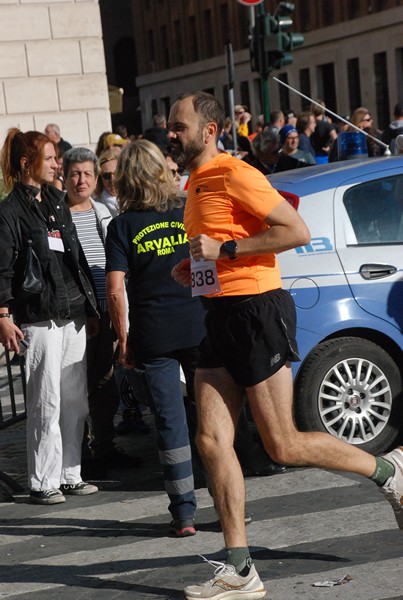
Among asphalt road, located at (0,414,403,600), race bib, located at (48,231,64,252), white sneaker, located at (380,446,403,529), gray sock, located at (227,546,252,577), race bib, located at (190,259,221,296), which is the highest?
race bib, located at (48,231,64,252)

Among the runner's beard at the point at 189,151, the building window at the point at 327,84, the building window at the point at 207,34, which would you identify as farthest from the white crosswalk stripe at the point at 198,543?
the building window at the point at 207,34

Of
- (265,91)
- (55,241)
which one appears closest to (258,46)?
(265,91)

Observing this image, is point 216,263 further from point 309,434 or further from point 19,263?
point 19,263

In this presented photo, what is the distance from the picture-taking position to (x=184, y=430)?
21.7 feet

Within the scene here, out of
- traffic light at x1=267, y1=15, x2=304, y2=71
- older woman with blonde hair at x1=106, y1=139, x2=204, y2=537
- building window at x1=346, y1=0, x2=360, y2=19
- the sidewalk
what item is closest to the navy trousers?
older woman with blonde hair at x1=106, y1=139, x2=204, y2=537

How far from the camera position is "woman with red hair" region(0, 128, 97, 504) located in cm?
734

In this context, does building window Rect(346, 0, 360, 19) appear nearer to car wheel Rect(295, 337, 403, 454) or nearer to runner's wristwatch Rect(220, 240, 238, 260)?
car wheel Rect(295, 337, 403, 454)

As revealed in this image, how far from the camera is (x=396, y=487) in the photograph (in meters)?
5.66

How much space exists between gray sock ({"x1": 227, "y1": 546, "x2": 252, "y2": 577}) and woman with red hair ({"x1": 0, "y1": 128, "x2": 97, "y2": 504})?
2.21m

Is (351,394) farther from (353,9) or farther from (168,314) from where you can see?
(353,9)

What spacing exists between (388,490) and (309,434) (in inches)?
17.6

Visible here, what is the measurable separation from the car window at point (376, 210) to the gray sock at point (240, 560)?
→ 117 inches

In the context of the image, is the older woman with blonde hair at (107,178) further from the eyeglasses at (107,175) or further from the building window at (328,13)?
the building window at (328,13)

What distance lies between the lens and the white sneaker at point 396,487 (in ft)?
18.5
